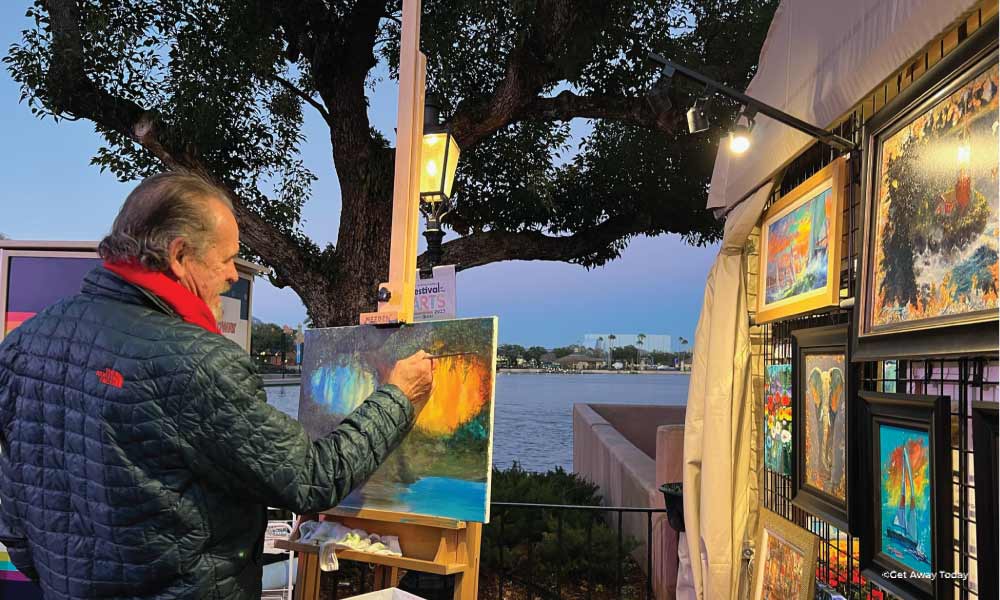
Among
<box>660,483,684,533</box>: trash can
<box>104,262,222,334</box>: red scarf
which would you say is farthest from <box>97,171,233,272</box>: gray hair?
<box>660,483,684,533</box>: trash can

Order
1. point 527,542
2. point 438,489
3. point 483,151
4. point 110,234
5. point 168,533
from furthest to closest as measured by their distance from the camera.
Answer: point 483,151 → point 527,542 → point 438,489 → point 110,234 → point 168,533

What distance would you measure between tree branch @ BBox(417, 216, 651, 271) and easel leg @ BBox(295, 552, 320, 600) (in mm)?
3599

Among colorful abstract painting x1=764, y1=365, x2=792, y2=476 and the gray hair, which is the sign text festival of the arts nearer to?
colorful abstract painting x1=764, y1=365, x2=792, y2=476

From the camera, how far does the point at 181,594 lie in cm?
147

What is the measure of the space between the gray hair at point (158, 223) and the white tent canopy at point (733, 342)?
1915 millimetres

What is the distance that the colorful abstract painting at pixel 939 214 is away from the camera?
152cm

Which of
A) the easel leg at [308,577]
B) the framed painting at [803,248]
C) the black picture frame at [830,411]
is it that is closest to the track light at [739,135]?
the framed painting at [803,248]

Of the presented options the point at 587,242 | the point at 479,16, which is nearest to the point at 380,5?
the point at 479,16

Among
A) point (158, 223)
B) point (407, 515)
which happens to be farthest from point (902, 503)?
point (158, 223)

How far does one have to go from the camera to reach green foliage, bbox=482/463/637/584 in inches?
203

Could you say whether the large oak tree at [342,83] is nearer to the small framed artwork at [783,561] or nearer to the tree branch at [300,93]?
the tree branch at [300,93]

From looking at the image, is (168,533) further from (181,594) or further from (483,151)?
(483,151)

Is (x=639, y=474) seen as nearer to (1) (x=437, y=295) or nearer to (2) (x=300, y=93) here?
(1) (x=437, y=295)

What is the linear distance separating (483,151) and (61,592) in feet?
19.9
